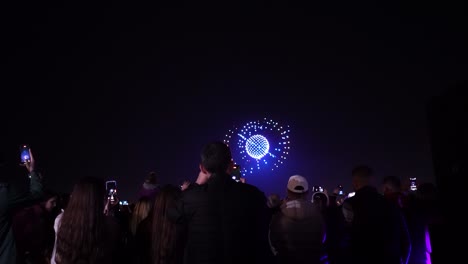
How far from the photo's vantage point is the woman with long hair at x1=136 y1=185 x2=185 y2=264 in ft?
14.6

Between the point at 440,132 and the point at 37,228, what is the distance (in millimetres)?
5020

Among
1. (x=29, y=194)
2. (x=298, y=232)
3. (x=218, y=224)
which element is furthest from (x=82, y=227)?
(x=298, y=232)

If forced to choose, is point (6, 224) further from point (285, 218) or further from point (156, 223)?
point (285, 218)

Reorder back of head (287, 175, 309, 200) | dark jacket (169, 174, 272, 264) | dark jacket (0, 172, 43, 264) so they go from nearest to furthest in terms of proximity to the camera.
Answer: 1. dark jacket (169, 174, 272, 264)
2. dark jacket (0, 172, 43, 264)
3. back of head (287, 175, 309, 200)

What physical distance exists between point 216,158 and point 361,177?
2.44 metres

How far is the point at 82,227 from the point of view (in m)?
3.92

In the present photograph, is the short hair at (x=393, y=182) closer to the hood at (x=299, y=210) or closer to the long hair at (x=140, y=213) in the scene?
the hood at (x=299, y=210)

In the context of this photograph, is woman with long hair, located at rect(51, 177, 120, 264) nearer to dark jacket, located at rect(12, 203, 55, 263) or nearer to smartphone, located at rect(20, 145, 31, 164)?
smartphone, located at rect(20, 145, 31, 164)

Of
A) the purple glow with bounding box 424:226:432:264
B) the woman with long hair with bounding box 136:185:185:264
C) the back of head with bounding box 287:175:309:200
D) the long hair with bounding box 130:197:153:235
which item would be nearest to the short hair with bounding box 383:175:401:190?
the purple glow with bounding box 424:226:432:264

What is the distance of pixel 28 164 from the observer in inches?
172

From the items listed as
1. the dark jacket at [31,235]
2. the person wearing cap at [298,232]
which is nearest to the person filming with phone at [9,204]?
the dark jacket at [31,235]

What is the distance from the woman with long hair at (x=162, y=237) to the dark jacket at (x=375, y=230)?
2081 millimetres

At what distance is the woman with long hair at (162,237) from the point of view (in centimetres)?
444

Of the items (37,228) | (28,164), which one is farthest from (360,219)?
(37,228)
